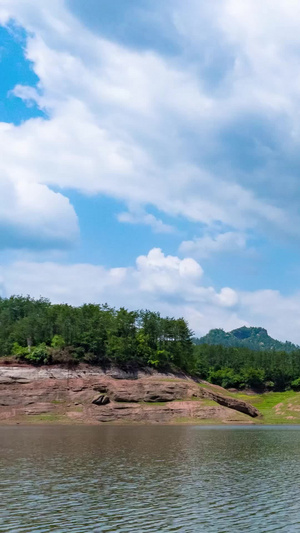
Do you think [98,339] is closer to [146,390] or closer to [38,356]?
[38,356]

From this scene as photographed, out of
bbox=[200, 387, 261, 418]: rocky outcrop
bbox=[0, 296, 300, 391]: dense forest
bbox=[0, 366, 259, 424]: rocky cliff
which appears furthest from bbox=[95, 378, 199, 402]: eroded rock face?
bbox=[0, 296, 300, 391]: dense forest

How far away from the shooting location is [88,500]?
3014 centimetres

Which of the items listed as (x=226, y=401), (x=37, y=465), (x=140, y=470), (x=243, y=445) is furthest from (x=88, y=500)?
(x=226, y=401)

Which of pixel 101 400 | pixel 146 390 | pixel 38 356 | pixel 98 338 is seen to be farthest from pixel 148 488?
pixel 98 338

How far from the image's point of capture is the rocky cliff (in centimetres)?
10862

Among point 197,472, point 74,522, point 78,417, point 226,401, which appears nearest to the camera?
point 74,522

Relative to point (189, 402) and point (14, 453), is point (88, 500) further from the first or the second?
point (189, 402)

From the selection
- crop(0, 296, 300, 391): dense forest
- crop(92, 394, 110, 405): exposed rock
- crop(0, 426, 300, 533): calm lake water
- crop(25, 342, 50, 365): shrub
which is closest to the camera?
crop(0, 426, 300, 533): calm lake water

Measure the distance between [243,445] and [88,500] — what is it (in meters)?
37.5

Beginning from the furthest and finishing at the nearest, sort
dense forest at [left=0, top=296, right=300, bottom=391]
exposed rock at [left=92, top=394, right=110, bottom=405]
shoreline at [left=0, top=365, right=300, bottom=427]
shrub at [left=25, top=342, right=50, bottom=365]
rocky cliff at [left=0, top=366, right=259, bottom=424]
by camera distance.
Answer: dense forest at [left=0, top=296, right=300, bottom=391] < shrub at [left=25, top=342, right=50, bottom=365] < exposed rock at [left=92, top=394, right=110, bottom=405] < rocky cliff at [left=0, top=366, right=259, bottom=424] < shoreline at [left=0, top=365, right=300, bottom=427]

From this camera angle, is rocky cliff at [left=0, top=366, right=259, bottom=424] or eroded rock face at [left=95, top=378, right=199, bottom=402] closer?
rocky cliff at [left=0, top=366, right=259, bottom=424]

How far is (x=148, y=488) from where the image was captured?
34.0 metres

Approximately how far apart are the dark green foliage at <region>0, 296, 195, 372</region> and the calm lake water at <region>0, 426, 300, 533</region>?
226ft

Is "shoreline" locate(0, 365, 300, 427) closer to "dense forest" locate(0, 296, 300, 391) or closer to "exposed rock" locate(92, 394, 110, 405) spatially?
"exposed rock" locate(92, 394, 110, 405)
